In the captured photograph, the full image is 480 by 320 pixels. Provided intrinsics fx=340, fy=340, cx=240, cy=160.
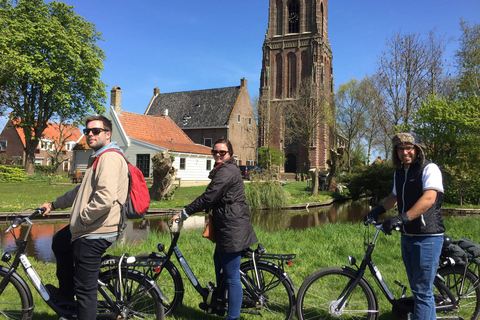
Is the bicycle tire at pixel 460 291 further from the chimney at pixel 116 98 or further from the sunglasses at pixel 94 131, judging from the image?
the chimney at pixel 116 98

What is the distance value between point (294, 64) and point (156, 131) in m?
27.7

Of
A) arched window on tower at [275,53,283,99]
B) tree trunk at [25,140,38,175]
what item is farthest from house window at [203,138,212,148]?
tree trunk at [25,140,38,175]

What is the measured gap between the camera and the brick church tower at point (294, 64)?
48469 mm

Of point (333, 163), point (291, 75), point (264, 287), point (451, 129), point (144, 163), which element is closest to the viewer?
point (264, 287)

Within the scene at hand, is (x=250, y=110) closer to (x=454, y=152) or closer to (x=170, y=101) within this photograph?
(x=170, y=101)

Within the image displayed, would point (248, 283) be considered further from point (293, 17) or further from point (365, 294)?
point (293, 17)

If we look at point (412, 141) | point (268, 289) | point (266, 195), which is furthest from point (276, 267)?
point (266, 195)

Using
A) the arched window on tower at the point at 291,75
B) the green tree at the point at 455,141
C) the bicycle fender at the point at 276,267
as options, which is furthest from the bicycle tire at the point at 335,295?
the arched window on tower at the point at 291,75

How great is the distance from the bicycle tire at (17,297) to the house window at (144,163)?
24536 mm

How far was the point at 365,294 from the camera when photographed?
3.39m

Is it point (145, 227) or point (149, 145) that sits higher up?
point (149, 145)

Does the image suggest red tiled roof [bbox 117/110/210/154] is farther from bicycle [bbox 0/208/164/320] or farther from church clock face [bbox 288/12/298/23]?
church clock face [bbox 288/12/298/23]

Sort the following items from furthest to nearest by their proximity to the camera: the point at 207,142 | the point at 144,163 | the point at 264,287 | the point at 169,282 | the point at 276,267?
the point at 207,142 < the point at 144,163 < the point at 169,282 < the point at 264,287 < the point at 276,267

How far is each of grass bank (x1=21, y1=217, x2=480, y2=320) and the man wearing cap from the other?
0.86 m
